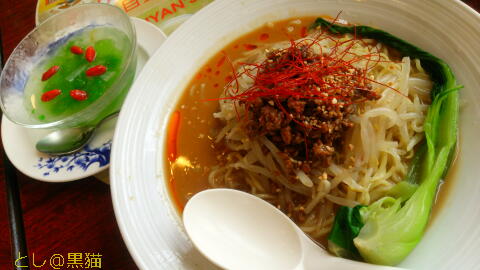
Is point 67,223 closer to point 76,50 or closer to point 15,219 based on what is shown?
point 15,219

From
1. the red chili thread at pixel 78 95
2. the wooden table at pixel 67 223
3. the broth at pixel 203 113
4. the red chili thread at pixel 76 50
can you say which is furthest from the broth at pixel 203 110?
the red chili thread at pixel 76 50

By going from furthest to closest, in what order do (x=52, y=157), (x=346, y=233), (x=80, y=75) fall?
(x=80, y=75) → (x=52, y=157) → (x=346, y=233)

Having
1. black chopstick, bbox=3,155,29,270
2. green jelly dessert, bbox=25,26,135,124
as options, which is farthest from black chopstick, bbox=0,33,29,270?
green jelly dessert, bbox=25,26,135,124

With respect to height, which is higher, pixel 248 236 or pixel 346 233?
pixel 346 233

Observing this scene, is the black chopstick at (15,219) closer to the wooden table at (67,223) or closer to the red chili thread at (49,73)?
the wooden table at (67,223)

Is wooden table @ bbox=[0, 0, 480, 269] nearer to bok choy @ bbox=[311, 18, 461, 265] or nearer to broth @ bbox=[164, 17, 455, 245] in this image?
broth @ bbox=[164, 17, 455, 245]

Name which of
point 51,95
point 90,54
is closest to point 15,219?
point 51,95
